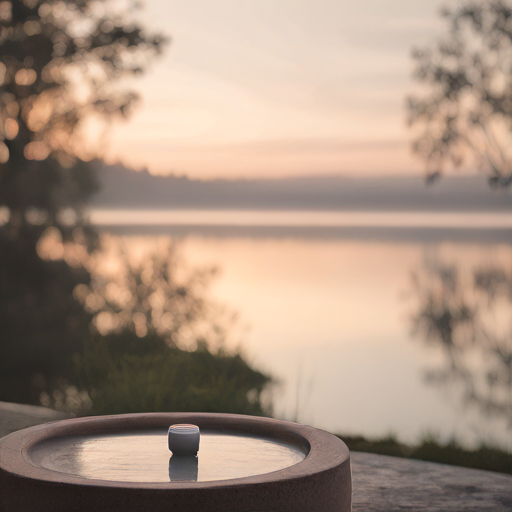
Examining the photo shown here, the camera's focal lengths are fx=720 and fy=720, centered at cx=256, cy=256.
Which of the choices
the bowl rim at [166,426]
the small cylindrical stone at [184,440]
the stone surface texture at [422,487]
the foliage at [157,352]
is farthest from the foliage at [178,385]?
the small cylindrical stone at [184,440]

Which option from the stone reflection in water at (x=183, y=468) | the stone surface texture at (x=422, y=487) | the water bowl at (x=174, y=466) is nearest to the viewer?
the water bowl at (x=174, y=466)

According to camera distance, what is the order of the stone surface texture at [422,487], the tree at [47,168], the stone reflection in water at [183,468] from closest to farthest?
the stone reflection in water at [183,468]
the stone surface texture at [422,487]
the tree at [47,168]

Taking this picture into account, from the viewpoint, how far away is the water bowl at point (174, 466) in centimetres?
255

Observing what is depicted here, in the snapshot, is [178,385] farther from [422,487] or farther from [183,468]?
[183,468]

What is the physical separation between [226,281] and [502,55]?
42.0ft

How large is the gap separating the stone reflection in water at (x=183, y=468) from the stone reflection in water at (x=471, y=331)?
773 cm

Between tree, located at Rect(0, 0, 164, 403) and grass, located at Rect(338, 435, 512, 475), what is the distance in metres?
7.26

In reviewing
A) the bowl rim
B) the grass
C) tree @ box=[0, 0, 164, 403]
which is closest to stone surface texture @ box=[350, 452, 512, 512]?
the grass

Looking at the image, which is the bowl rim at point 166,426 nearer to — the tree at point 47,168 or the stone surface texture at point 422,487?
the stone surface texture at point 422,487

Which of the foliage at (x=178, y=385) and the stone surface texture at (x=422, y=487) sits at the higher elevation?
the foliage at (x=178, y=385)

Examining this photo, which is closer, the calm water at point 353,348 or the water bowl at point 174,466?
the water bowl at point 174,466

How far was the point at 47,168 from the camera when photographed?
17953 millimetres

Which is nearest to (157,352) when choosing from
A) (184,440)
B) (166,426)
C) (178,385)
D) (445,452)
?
(178,385)

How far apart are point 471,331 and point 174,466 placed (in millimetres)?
15076
